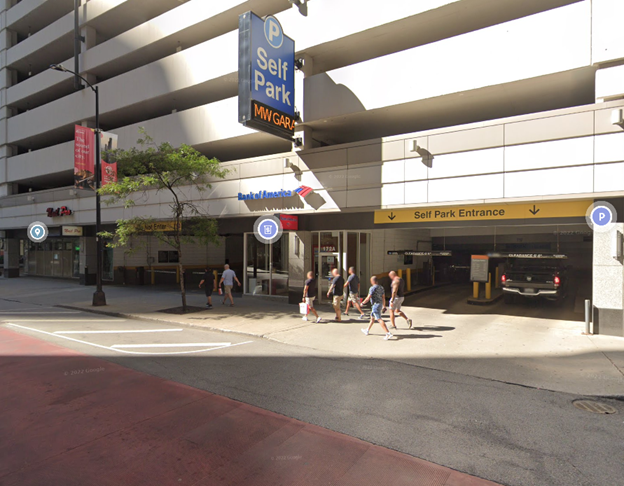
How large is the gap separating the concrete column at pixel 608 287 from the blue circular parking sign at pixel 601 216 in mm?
276

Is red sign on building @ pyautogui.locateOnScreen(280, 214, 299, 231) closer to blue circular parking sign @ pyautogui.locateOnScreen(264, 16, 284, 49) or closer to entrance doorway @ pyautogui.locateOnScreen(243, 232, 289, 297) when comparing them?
entrance doorway @ pyautogui.locateOnScreen(243, 232, 289, 297)

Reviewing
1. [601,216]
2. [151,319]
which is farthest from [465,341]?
[151,319]

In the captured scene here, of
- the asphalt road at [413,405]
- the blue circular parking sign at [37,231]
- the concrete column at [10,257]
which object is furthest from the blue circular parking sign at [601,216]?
the concrete column at [10,257]

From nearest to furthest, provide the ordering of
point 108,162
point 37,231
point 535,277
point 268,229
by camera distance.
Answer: point 535,277 < point 268,229 < point 108,162 < point 37,231

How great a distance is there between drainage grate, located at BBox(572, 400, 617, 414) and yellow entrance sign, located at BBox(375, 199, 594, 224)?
22.5 feet

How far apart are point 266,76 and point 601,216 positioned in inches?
449

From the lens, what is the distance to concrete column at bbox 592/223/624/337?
10.7 m

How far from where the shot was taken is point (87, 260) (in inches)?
1076

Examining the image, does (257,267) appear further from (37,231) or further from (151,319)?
(37,231)

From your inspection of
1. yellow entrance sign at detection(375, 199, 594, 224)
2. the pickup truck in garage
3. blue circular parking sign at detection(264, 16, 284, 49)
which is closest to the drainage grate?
yellow entrance sign at detection(375, 199, 594, 224)

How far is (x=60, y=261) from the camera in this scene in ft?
105

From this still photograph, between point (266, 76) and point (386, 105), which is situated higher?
point (266, 76)

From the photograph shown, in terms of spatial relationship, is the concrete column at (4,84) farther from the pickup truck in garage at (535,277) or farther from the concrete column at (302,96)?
the pickup truck in garage at (535,277)

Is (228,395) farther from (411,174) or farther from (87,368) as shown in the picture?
(411,174)
